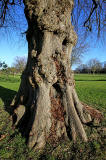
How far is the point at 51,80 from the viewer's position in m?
2.86

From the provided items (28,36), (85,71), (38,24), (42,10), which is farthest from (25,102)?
(85,71)

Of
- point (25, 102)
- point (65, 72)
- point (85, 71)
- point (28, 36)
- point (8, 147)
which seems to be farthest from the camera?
point (85, 71)

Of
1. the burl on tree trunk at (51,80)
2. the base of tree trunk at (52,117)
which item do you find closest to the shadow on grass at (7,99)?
the base of tree trunk at (52,117)

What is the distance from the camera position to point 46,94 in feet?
9.34

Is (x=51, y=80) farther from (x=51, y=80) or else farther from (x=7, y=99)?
(x=7, y=99)

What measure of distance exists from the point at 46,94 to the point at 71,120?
3.53 feet

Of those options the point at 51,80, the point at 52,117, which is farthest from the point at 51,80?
the point at 52,117

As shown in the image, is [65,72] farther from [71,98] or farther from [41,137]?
[41,137]

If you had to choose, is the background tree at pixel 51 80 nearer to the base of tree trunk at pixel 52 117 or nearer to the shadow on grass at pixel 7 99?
the base of tree trunk at pixel 52 117

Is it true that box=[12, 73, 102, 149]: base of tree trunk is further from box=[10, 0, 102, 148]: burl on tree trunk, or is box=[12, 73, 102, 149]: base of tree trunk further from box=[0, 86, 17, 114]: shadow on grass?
box=[0, 86, 17, 114]: shadow on grass

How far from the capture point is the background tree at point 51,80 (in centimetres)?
268

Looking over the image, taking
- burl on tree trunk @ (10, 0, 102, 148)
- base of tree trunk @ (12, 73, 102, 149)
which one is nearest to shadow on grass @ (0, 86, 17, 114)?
base of tree trunk @ (12, 73, 102, 149)

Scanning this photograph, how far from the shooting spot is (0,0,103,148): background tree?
2.68 meters

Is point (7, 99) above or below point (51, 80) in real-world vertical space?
below
